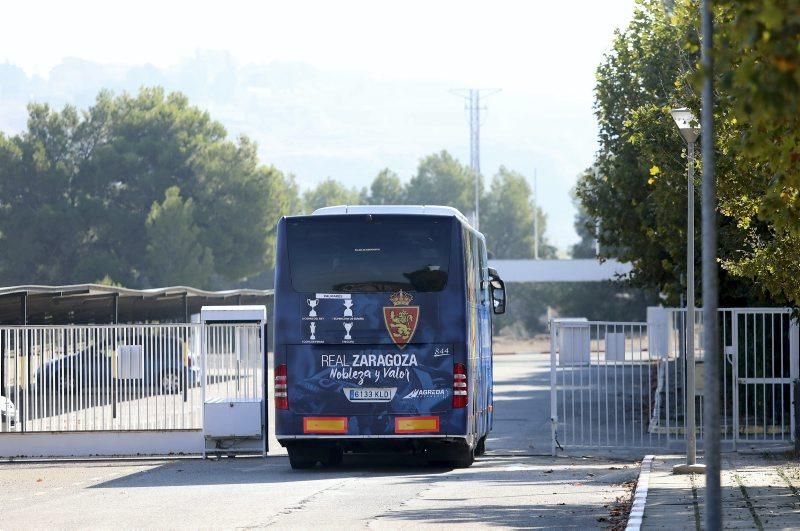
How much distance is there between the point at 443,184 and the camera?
142250 millimetres

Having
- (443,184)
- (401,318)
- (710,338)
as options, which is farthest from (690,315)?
(443,184)

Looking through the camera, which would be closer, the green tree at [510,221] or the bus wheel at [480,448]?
the bus wheel at [480,448]

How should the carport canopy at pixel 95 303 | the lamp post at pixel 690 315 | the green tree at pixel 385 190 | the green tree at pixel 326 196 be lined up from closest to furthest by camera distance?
1. the lamp post at pixel 690 315
2. the carport canopy at pixel 95 303
3. the green tree at pixel 385 190
4. the green tree at pixel 326 196

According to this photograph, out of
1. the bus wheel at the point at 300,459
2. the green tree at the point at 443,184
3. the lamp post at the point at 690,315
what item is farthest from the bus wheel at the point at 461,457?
the green tree at the point at 443,184

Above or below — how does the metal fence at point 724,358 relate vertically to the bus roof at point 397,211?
below

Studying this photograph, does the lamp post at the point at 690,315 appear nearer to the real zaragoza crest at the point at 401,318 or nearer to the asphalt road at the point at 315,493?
the asphalt road at the point at 315,493

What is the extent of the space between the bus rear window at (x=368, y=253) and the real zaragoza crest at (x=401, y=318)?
148 millimetres

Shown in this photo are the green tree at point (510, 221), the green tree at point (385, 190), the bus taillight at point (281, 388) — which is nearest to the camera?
the bus taillight at point (281, 388)

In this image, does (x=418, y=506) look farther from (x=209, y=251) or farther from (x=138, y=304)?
(x=209, y=251)

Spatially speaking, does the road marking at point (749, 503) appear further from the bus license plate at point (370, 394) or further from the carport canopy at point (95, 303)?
the carport canopy at point (95, 303)

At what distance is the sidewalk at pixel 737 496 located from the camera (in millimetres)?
13102

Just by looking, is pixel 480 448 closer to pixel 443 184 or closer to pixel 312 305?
pixel 312 305

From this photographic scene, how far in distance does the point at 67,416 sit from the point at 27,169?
6576 centimetres

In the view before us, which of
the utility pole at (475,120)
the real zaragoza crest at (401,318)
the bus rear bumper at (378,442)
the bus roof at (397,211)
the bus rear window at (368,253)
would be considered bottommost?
the bus rear bumper at (378,442)
